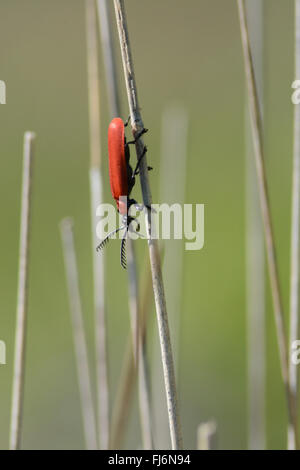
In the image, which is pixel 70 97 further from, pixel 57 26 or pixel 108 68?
pixel 108 68

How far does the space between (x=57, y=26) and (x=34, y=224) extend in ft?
7.82

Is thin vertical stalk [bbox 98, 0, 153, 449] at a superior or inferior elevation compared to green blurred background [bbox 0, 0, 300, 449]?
inferior

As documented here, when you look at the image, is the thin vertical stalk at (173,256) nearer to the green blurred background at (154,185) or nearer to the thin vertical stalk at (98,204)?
the green blurred background at (154,185)

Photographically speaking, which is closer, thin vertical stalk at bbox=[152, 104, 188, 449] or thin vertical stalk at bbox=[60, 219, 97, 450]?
thin vertical stalk at bbox=[60, 219, 97, 450]

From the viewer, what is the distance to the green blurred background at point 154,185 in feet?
9.38

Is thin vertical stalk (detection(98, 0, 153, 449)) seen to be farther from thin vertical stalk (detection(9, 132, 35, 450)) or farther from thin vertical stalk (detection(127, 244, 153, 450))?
thin vertical stalk (detection(9, 132, 35, 450))

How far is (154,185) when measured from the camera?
3.54m

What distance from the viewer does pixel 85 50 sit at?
5324mm

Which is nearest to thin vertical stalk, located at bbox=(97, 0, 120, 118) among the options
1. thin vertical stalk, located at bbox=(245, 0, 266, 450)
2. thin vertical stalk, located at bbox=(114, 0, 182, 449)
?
thin vertical stalk, located at bbox=(114, 0, 182, 449)

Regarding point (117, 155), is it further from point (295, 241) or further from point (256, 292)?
point (256, 292)

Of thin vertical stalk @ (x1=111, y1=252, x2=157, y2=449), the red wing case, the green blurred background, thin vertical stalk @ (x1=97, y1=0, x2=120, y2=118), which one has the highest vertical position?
the green blurred background

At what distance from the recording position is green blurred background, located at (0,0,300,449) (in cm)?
286

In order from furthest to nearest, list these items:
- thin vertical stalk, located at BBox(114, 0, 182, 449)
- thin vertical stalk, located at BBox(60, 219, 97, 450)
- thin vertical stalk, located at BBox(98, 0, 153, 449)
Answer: thin vertical stalk, located at BBox(60, 219, 97, 450)
thin vertical stalk, located at BBox(98, 0, 153, 449)
thin vertical stalk, located at BBox(114, 0, 182, 449)

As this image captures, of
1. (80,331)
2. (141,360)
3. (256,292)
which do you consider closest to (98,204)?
(80,331)
